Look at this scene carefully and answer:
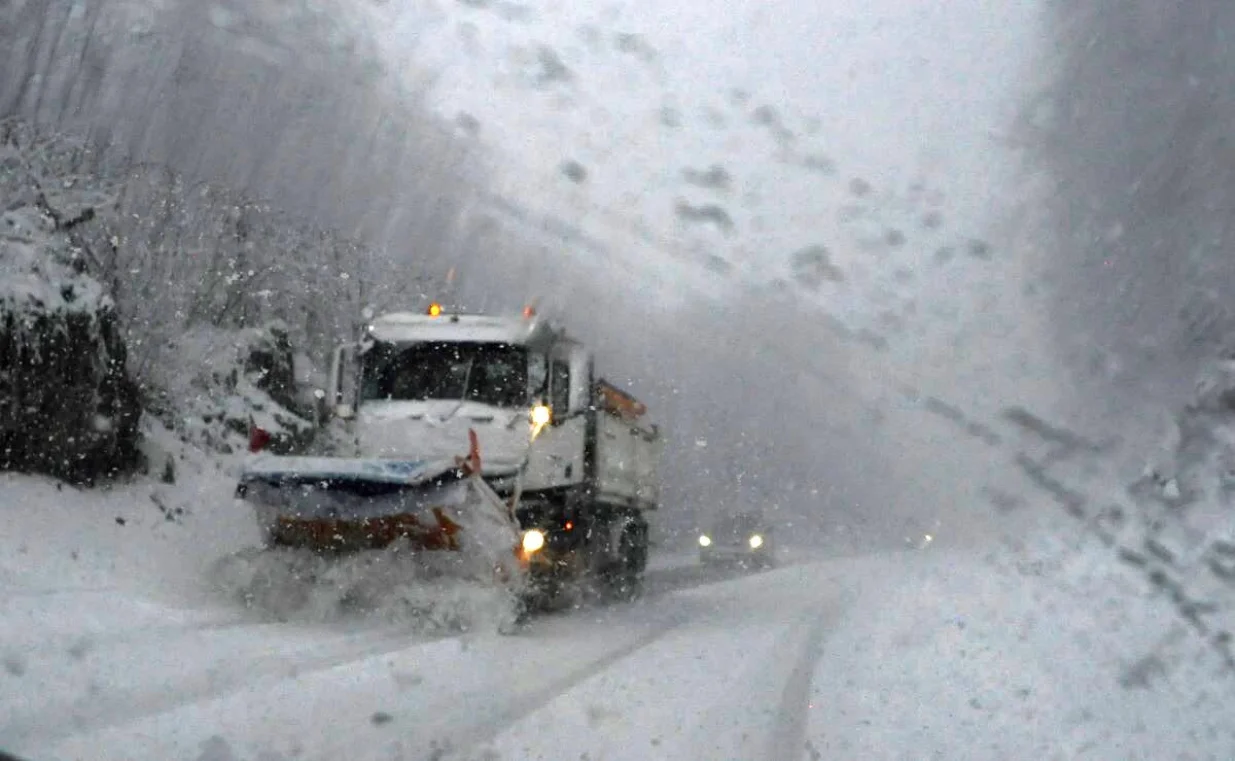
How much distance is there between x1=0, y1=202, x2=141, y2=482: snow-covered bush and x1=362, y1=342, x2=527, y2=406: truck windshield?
3.63 m

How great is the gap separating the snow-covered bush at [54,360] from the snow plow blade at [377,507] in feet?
13.7

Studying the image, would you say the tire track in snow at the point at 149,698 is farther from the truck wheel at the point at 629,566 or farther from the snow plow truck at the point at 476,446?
the truck wheel at the point at 629,566

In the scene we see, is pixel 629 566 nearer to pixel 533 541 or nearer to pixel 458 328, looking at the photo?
pixel 458 328

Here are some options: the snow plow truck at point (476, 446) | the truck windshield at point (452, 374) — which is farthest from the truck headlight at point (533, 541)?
the truck windshield at point (452, 374)

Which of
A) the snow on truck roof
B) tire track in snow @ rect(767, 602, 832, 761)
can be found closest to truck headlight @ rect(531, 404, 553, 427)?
the snow on truck roof

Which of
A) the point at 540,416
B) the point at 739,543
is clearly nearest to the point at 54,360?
the point at 540,416

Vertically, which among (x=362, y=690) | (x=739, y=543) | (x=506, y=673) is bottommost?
(x=739, y=543)

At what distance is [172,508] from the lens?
56.9ft

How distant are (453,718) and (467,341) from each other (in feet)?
23.6

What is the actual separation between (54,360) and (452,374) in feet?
14.8

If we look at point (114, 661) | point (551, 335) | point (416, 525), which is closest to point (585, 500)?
point (551, 335)

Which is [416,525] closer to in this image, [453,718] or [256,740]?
[453,718]

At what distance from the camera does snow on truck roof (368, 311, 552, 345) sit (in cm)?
1474

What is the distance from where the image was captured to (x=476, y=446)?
1322 centimetres
